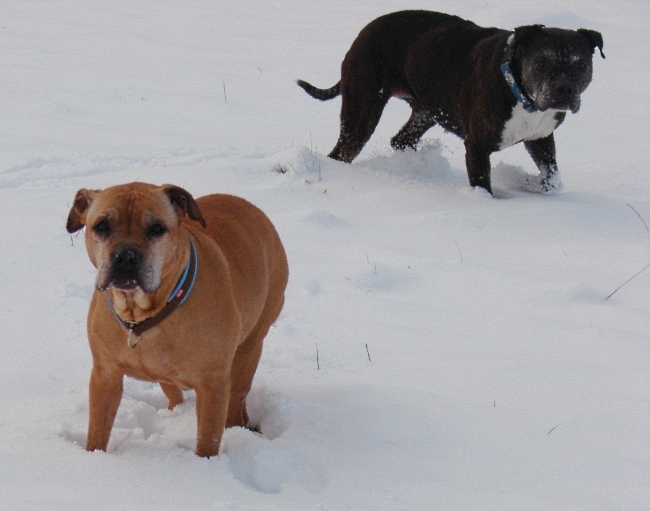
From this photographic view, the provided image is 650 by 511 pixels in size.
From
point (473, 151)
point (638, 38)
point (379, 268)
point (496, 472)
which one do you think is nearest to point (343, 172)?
point (473, 151)

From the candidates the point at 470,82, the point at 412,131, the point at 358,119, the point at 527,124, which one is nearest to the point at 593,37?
the point at 527,124

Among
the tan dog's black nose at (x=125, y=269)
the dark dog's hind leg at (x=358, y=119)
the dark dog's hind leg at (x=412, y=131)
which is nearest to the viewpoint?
the tan dog's black nose at (x=125, y=269)

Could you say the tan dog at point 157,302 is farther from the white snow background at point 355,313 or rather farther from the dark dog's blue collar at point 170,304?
the white snow background at point 355,313

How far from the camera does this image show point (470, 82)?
6.85 m

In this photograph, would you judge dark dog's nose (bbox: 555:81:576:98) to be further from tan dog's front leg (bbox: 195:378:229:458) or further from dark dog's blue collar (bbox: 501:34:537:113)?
tan dog's front leg (bbox: 195:378:229:458)

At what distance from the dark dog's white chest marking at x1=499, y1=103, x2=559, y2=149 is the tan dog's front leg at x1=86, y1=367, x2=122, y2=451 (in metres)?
4.20

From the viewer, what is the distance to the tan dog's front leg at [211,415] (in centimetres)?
311

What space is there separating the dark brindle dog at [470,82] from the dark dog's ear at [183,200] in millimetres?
3851

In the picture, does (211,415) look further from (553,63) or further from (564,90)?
(553,63)

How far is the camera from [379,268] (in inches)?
202

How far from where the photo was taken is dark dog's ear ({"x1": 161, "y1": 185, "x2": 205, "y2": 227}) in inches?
121

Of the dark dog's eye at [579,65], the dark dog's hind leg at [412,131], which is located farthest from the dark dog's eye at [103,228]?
the dark dog's hind leg at [412,131]

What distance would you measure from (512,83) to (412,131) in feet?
4.27

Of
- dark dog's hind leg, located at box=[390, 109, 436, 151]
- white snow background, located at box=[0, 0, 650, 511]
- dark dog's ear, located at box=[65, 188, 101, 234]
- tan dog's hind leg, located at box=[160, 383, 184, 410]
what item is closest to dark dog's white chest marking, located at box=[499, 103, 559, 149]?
white snow background, located at box=[0, 0, 650, 511]
